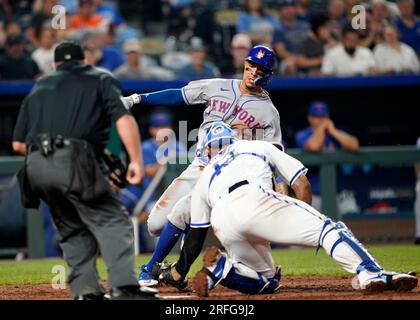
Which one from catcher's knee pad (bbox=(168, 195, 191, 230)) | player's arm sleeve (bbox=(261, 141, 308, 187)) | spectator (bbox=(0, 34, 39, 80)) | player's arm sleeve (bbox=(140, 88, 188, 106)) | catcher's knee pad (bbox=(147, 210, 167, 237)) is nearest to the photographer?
player's arm sleeve (bbox=(261, 141, 308, 187))

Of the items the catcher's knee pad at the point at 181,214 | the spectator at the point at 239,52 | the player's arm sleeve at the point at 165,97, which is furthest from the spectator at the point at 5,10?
the catcher's knee pad at the point at 181,214

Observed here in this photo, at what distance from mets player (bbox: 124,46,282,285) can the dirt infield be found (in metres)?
0.49

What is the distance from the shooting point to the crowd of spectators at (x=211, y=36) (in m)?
13.8

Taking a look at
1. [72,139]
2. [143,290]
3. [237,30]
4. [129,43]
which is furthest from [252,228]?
[237,30]

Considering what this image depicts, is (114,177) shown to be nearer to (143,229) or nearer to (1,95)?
(143,229)

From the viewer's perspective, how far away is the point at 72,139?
6.25 metres

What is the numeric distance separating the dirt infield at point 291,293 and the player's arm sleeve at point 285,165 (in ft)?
2.84

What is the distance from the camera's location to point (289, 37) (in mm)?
14625

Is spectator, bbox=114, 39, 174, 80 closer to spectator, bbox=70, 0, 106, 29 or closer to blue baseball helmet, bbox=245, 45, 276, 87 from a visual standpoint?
spectator, bbox=70, 0, 106, 29

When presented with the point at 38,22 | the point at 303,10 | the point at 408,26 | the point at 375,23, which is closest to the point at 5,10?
Answer: the point at 38,22

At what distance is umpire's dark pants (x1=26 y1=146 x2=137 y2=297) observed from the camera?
20.4 ft

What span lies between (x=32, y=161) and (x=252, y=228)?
1575mm

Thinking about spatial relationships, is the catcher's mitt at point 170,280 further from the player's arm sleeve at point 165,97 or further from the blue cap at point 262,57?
the blue cap at point 262,57

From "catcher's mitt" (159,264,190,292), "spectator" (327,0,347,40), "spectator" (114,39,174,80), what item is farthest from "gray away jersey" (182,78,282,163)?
"spectator" (327,0,347,40)
